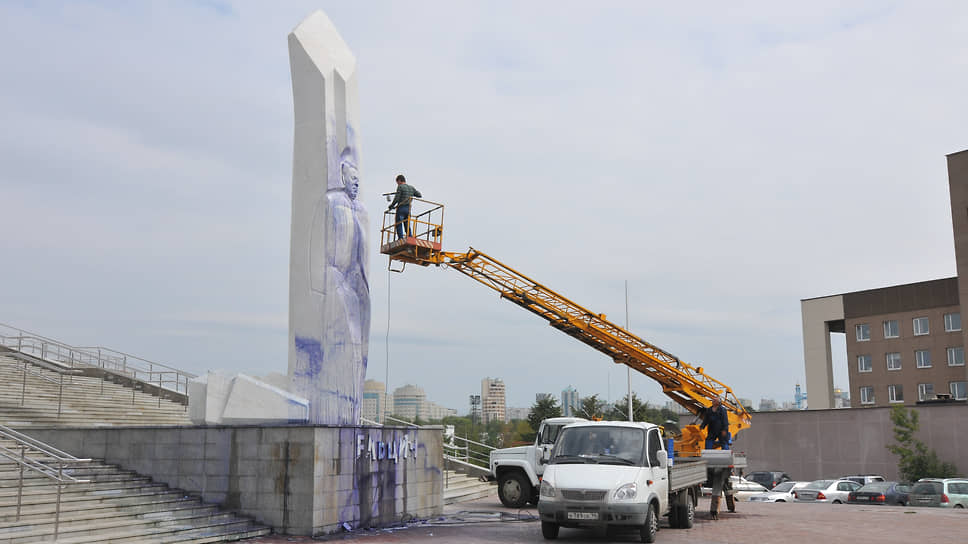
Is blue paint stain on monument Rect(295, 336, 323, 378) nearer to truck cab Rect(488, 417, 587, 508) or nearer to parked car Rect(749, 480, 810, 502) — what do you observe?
truck cab Rect(488, 417, 587, 508)

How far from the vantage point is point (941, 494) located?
2273cm

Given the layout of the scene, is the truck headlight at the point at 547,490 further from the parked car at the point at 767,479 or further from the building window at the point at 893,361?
the building window at the point at 893,361

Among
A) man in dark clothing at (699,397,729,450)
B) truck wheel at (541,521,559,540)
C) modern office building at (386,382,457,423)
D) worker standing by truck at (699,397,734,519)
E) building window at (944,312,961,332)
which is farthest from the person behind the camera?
modern office building at (386,382,457,423)

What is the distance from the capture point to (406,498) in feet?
50.5

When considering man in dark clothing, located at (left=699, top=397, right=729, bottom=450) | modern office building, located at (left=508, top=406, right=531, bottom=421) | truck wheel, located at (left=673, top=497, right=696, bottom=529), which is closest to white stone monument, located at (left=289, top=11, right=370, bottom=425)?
truck wheel, located at (left=673, top=497, right=696, bottom=529)

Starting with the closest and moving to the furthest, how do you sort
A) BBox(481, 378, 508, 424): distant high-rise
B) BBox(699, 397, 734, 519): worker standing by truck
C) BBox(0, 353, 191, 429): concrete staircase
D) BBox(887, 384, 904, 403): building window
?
1. BBox(699, 397, 734, 519): worker standing by truck
2. BBox(0, 353, 191, 429): concrete staircase
3. BBox(887, 384, 904, 403): building window
4. BBox(481, 378, 508, 424): distant high-rise

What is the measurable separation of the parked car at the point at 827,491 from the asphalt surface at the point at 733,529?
21.3 ft

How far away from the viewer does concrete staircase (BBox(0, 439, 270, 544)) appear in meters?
11.0

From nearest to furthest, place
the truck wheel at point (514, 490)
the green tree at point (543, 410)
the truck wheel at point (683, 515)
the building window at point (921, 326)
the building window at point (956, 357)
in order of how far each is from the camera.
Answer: the truck wheel at point (683, 515) < the truck wheel at point (514, 490) < the green tree at point (543, 410) < the building window at point (956, 357) < the building window at point (921, 326)

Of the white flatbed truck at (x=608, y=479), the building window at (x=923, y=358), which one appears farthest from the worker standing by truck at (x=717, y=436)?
the building window at (x=923, y=358)

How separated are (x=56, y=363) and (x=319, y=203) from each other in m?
13.8

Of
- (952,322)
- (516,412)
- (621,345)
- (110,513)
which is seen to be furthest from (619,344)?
(516,412)

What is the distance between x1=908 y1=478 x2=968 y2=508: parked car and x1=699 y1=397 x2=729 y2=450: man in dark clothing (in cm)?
871

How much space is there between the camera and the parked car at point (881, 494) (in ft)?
78.5
